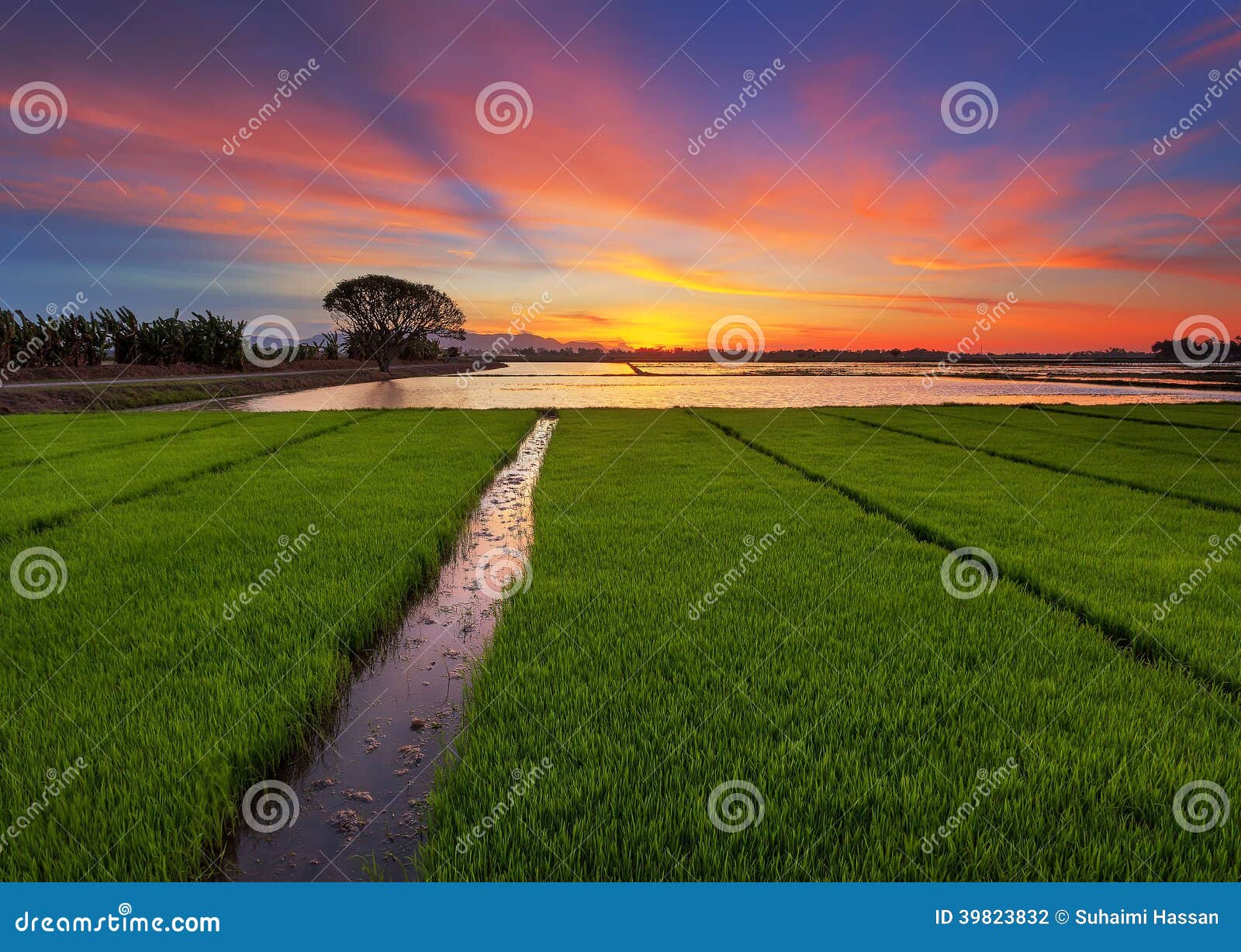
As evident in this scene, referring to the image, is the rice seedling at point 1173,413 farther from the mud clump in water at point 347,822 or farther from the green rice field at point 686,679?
the mud clump in water at point 347,822

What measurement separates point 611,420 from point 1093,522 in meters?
17.2

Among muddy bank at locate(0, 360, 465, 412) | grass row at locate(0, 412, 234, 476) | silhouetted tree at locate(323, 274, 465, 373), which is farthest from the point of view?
silhouetted tree at locate(323, 274, 465, 373)

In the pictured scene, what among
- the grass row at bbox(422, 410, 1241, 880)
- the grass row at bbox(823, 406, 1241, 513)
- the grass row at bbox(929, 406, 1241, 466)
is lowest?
the grass row at bbox(422, 410, 1241, 880)

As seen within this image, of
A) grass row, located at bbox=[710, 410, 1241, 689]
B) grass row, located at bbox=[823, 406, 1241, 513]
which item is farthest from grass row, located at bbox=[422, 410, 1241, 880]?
grass row, located at bbox=[823, 406, 1241, 513]

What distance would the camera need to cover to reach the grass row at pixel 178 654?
8.23ft

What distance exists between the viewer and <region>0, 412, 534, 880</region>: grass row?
251 cm

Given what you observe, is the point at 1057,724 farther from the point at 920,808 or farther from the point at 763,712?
the point at 763,712

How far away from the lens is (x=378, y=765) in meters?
3.22

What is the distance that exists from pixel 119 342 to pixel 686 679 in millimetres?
47938

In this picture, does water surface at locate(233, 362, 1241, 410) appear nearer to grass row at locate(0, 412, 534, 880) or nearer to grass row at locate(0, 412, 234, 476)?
grass row at locate(0, 412, 234, 476)

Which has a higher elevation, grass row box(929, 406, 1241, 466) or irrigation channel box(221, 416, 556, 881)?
grass row box(929, 406, 1241, 466)

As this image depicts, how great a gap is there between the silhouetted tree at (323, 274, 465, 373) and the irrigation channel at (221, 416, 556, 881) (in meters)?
58.7

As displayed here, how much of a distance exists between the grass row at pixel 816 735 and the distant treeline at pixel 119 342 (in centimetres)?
3355

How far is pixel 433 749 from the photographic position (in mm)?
3383
